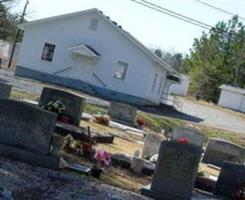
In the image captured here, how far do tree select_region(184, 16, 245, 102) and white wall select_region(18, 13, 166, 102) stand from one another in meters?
35.2

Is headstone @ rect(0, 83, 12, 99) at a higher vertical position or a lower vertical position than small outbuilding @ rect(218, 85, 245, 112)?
lower

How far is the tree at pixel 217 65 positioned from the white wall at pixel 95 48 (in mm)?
35163

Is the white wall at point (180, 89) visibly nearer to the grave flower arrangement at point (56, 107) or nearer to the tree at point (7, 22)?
the tree at point (7, 22)

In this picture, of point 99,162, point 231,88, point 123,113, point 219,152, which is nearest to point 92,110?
point 123,113

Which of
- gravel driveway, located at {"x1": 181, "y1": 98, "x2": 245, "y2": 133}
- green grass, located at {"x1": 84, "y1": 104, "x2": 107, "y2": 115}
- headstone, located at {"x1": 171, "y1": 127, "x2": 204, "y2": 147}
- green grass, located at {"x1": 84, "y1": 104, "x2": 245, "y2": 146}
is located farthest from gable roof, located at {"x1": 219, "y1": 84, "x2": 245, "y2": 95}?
headstone, located at {"x1": 171, "y1": 127, "x2": 204, "y2": 147}

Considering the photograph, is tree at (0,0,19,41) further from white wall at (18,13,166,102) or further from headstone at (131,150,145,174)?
headstone at (131,150,145,174)

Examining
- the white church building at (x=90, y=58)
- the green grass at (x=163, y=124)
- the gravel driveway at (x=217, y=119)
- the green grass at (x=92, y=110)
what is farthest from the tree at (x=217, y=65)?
the green grass at (x=92, y=110)

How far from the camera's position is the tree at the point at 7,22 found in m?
56.0

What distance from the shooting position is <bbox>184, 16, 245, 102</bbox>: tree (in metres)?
79.8

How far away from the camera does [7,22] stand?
58.4 m

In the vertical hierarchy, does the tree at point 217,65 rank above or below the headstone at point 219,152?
above

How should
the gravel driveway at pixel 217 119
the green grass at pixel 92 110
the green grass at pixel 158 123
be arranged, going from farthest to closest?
the gravel driveway at pixel 217 119, the green grass at pixel 158 123, the green grass at pixel 92 110

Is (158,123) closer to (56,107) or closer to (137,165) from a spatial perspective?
(56,107)

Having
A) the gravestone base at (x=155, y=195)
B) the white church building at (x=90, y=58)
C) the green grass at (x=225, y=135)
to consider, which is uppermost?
the white church building at (x=90, y=58)
